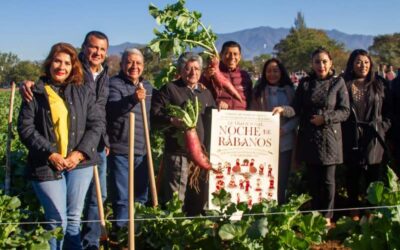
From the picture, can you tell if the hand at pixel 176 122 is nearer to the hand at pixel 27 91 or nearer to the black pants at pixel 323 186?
the hand at pixel 27 91

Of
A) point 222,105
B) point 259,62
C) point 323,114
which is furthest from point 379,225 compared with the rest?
point 259,62

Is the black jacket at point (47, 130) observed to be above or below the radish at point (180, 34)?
below

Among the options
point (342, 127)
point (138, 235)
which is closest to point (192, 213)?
point (138, 235)

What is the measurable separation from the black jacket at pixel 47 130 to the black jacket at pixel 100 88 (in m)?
0.19

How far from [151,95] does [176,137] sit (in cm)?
46

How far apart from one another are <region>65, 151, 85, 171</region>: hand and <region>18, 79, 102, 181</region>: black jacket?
39 millimetres

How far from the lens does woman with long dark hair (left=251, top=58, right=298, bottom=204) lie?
189 inches

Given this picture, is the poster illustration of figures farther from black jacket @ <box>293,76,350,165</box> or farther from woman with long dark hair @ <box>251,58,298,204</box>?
black jacket @ <box>293,76,350,165</box>

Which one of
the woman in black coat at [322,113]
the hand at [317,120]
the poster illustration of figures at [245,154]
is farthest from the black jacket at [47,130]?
the hand at [317,120]

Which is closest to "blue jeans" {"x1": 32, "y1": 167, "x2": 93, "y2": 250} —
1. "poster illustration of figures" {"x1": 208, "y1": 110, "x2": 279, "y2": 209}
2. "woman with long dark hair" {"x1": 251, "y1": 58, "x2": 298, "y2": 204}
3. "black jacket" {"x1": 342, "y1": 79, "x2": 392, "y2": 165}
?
"poster illustration of figures" {"x1": 208, "y1": 110, "x2": 279, "y2": 209}

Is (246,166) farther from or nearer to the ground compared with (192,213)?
farther from the ground

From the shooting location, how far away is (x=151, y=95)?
456cm

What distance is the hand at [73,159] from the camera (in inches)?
136

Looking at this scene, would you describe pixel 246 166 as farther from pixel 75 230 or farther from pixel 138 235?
pixel 75 230
